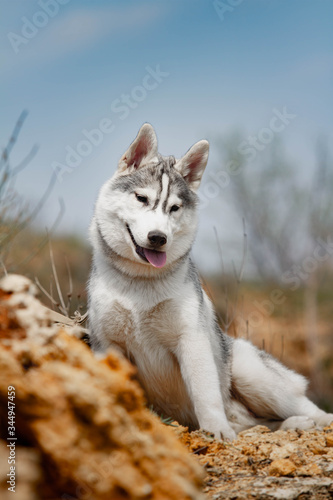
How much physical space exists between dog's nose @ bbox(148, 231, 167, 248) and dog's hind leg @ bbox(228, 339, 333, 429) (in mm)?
1749

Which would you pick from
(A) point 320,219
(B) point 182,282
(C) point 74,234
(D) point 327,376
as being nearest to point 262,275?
(A) point 320,219

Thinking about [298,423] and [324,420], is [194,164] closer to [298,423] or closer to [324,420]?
[298,423]

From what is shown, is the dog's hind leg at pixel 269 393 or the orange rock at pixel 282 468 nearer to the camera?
the orange rock at pixel 282 468

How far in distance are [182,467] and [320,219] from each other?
1516 centimetres

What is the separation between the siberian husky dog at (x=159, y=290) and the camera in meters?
4.46

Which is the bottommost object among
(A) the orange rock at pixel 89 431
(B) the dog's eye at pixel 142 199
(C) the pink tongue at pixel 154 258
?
(A) the orange rock at pixel 89 431

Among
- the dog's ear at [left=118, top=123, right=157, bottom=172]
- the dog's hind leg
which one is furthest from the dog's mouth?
the dog's hind leg

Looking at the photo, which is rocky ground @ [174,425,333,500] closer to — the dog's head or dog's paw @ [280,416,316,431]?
dog's paw @ [280,416,316,431]

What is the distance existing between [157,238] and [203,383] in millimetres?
1241

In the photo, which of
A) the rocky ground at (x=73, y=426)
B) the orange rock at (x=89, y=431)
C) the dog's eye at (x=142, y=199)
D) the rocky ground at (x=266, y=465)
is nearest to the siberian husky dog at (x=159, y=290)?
the dog's eye at (x=142, y=199)

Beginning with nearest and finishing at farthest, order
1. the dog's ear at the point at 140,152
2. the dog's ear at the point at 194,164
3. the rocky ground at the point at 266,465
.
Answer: the rocky ground at the point at 266,465 < the dog's ear at the point at 140,152 < the dog's ear at the point at 194,164

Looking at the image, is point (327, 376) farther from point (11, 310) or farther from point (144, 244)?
point (11, 310)

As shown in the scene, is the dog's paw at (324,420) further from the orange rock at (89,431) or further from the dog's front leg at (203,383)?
the orange rock at (89,431)

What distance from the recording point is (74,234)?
60.6 ft
